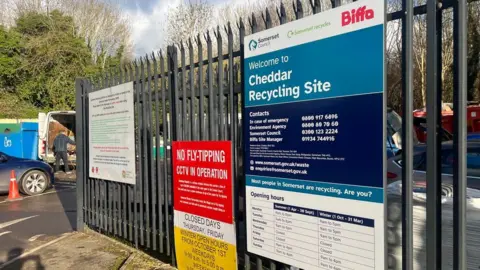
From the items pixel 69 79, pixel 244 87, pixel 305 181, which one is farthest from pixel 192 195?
pixel 69 79

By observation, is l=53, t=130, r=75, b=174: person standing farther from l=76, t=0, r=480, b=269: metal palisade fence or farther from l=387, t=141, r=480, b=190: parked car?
l=387, t=141, r=480, b=190: parked car

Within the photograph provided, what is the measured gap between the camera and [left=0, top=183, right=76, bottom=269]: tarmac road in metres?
6.78

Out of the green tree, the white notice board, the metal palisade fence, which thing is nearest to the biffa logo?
the metal palisade fence

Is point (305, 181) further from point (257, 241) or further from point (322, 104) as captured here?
point (257, 241)

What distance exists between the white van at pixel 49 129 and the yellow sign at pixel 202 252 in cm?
1385

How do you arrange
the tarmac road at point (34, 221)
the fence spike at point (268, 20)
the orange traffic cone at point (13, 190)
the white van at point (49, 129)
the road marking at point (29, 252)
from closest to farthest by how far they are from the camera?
the fence spike at point (268, 20), the road marking at point (29, 252), the tarmac road at point (34, 221), the orange traffic cone at point (13, 190), the white van at point (49, 129)

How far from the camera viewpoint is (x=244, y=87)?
11.6ft

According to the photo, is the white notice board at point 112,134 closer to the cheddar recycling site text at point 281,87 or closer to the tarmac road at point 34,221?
the tarmac road at point 34,221

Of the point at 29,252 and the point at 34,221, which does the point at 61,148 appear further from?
the point at 29,252

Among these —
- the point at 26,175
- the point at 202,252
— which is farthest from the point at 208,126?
the point at 26,175

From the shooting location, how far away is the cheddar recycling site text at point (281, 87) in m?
2.89

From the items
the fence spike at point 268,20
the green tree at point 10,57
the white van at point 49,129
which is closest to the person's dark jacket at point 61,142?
the white van at point 49,129

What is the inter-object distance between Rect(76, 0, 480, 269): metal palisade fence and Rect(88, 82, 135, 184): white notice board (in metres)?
0.11

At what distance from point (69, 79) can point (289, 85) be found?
1056 inches
